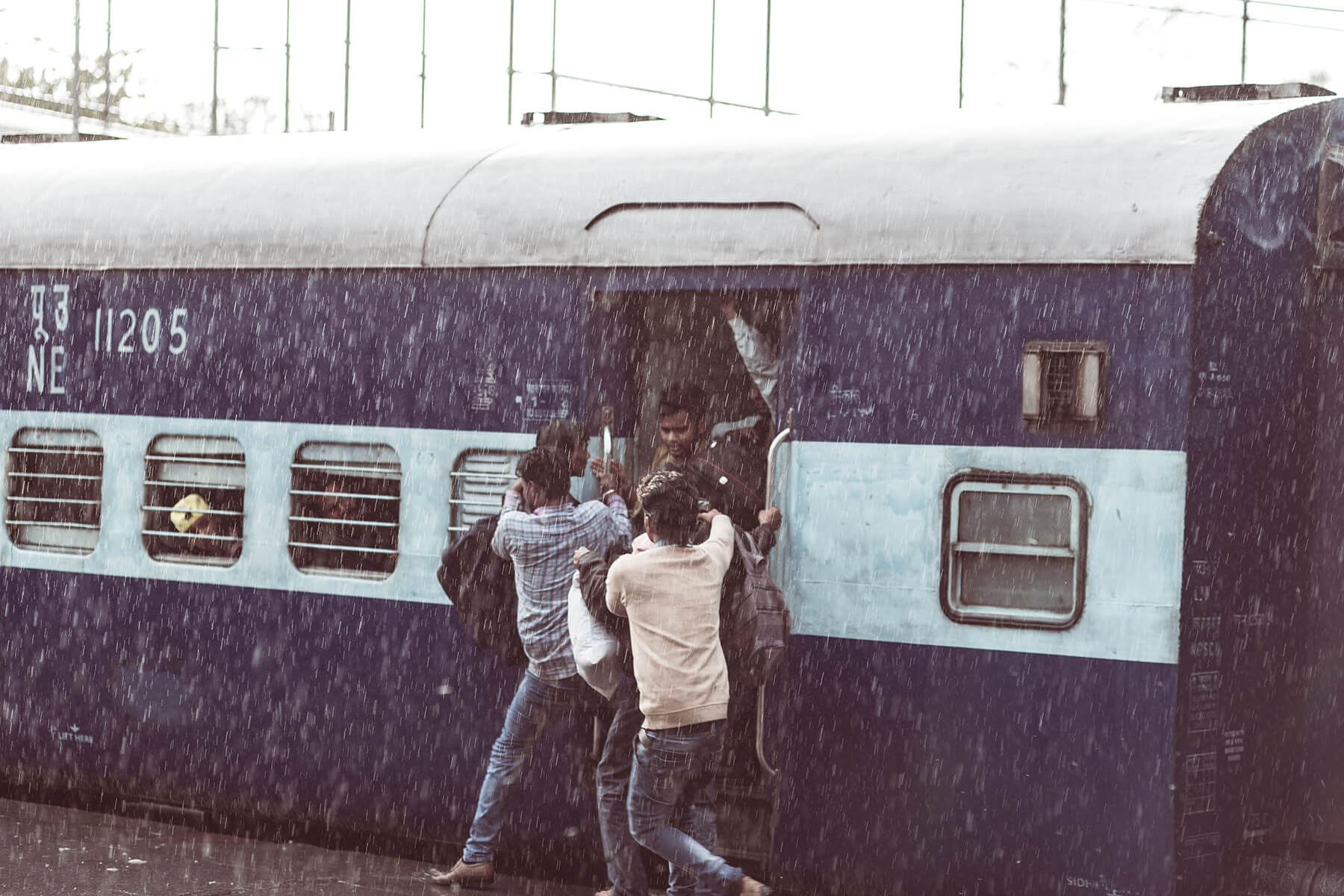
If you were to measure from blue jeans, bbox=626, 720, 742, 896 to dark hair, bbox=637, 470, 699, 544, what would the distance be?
0.62 meters

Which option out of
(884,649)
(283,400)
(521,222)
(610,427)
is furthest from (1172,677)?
(283,400)

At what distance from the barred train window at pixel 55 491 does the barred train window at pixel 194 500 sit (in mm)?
306

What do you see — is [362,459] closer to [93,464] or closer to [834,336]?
[93,464]

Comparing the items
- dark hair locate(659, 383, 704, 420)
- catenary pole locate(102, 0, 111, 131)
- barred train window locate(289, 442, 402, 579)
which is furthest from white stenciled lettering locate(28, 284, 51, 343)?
catenary pole locate(102, 0, 111, 131)

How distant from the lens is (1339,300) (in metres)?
7.00

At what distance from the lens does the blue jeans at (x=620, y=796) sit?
7047 mm

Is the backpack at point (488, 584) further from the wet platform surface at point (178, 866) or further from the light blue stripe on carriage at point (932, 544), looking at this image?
the light blue stripe on carriage at point (932, 544)

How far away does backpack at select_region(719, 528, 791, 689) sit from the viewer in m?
6.81

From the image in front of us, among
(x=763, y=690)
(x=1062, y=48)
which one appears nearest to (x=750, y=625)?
(x=763, y=690)

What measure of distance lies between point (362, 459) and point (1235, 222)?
3.42 meters

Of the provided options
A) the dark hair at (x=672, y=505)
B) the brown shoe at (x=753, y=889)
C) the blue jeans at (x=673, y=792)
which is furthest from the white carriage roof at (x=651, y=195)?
the brown shoe at (x=753, y=889)

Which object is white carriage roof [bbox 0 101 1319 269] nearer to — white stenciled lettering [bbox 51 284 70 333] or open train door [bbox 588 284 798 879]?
white stenciled lettering [bbox 51 284 70 333]

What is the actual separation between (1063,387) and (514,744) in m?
2.35

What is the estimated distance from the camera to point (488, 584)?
7625 mm
